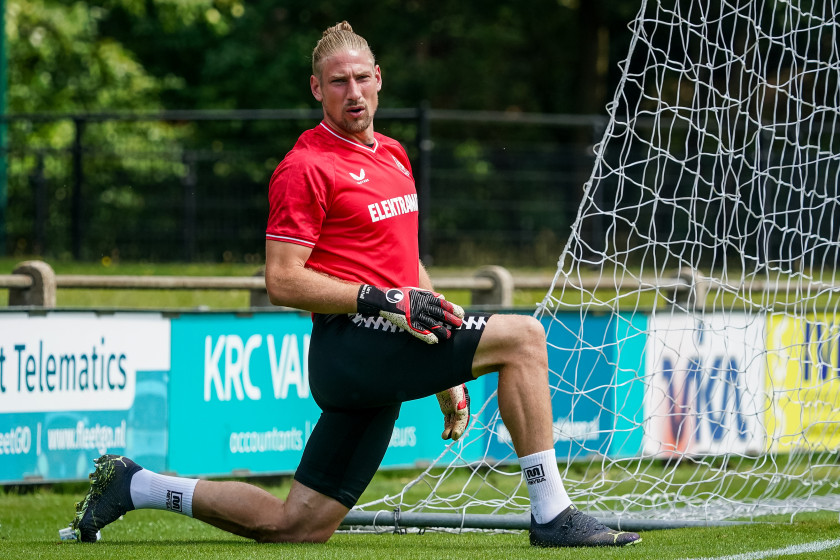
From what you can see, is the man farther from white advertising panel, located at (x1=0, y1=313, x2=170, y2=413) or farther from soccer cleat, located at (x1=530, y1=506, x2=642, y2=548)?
white advertising panel, located at (x1=0, y1=313, x2=170, y2=413)

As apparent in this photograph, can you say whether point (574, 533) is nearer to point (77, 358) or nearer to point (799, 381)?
point (77, 358)

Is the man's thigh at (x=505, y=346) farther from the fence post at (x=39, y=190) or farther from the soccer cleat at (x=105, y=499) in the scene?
the fence post at (x=39, y=190)

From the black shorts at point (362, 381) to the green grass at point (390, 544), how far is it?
0.34m

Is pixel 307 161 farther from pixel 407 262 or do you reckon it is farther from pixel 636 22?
pixel 636 22

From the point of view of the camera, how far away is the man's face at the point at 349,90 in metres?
5.03

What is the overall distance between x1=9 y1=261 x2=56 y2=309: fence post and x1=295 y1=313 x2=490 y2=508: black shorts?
3.10 m

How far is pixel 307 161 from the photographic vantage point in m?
4.85

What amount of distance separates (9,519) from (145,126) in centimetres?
1532

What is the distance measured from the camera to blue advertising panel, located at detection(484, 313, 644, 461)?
8.65 metres

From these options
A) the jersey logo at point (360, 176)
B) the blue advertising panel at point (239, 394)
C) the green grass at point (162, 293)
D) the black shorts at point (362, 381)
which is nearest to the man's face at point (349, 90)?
the jersey logo at point (360, 176)

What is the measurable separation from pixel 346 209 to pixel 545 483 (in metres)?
1.32

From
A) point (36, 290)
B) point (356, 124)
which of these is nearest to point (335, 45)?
point (356, 124)

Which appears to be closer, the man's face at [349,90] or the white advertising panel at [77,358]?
the man's face at [349,90]

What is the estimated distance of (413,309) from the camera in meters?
4.67
